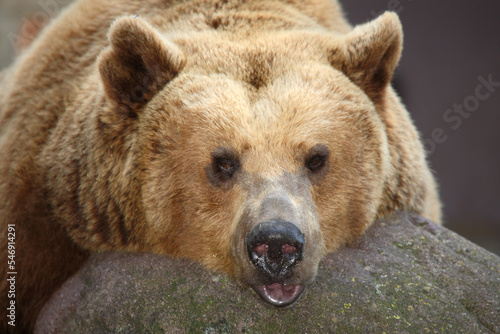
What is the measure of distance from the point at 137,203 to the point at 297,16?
7.17ft

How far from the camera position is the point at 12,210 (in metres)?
5.01

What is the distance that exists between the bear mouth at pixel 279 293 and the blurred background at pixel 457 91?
8.06 metres

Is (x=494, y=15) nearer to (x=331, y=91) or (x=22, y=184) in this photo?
(x=331, y=91)

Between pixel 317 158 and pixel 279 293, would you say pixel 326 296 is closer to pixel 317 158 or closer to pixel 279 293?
pixel 279 293

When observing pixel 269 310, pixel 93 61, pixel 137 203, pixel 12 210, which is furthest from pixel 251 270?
pixel 93 61

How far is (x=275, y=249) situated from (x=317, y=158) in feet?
3.03

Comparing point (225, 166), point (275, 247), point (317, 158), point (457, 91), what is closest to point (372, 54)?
point (317, 158)

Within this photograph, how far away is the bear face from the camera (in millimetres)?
4246

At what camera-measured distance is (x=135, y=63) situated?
4664 millimetres

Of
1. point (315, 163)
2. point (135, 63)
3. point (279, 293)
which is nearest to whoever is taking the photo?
point (279, 293)

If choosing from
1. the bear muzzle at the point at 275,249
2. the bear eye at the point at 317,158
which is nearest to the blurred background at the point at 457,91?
the bear eye at the point at 317,158

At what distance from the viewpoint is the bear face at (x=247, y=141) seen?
4.25 m

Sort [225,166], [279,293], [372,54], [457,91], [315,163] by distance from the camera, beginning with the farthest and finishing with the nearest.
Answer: [457,91], [372,54], [315,163], [225,166], [279,293]

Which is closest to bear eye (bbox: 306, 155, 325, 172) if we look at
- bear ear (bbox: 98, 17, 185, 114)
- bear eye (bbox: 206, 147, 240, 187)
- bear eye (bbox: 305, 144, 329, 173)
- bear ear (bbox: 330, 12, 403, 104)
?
bear eye (bbox: 305, 144, 329, 173)
